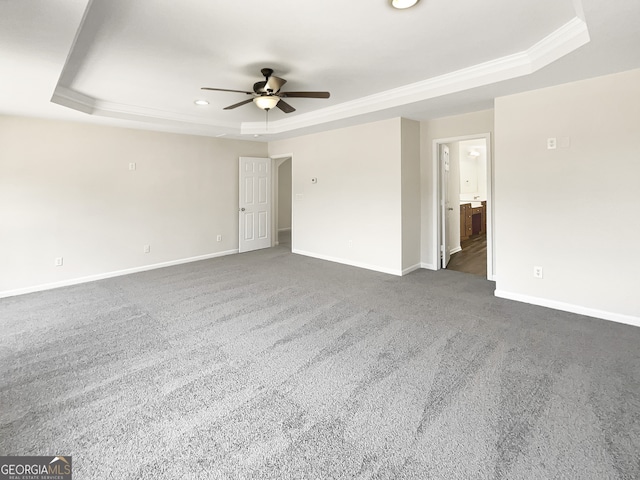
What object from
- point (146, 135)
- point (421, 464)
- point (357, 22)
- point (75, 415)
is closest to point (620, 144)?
point (357, 22)

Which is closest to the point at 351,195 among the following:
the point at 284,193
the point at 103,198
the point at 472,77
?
the point at 472,77

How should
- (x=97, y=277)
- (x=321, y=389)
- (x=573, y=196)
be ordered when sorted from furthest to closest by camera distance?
(x=97, y=277), (x=573, y=196), (x=321, y=389)

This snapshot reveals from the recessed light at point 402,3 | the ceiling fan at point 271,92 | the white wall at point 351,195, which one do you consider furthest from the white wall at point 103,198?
the recessed light at point 402,3

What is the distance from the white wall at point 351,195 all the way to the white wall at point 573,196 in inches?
59.2

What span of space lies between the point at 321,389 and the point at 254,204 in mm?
5290

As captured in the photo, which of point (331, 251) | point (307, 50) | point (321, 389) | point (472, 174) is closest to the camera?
point (321, 389)

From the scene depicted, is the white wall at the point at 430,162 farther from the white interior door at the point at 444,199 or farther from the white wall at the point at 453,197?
the white wall at the point at 453,197

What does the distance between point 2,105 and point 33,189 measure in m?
1.09

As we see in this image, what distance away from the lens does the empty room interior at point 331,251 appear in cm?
172

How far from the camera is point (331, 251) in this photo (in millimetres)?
5867

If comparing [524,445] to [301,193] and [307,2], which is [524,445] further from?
[301,193]

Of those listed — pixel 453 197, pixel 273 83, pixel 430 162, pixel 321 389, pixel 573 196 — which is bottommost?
pixel 321 389

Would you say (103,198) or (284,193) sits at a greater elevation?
(284,193)

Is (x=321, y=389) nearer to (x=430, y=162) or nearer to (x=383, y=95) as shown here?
(x=383, y=95)
